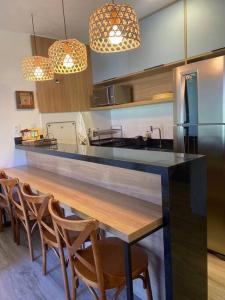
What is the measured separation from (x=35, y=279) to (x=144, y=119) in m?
2.58

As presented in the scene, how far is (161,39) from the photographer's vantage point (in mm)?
2855

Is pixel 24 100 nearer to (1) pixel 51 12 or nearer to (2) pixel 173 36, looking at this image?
(1) pixel 51 12

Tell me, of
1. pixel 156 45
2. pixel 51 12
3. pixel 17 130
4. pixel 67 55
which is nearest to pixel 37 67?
pixel 67 55

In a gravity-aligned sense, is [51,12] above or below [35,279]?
above

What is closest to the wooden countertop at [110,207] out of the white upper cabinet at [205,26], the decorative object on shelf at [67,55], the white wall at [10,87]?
the decorative object on shelf at [67,55]

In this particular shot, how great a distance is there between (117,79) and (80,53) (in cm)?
155

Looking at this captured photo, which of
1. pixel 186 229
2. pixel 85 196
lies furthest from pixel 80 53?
pixel 186 229

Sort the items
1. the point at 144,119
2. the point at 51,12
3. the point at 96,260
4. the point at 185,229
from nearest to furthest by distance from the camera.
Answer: the point at 96,260 → the point at 185,229 → the point at 51,12 → the point at 144,119

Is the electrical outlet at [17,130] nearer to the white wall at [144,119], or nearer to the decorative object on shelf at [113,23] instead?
the white wall at [144,119]

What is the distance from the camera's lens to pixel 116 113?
4219mm

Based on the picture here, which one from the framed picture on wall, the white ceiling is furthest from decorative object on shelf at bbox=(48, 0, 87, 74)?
the framed picture on wall

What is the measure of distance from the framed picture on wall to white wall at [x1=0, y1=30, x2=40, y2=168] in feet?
0.18

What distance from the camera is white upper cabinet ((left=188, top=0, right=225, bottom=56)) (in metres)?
2.24

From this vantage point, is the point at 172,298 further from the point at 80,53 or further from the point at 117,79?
the point at 117,79
